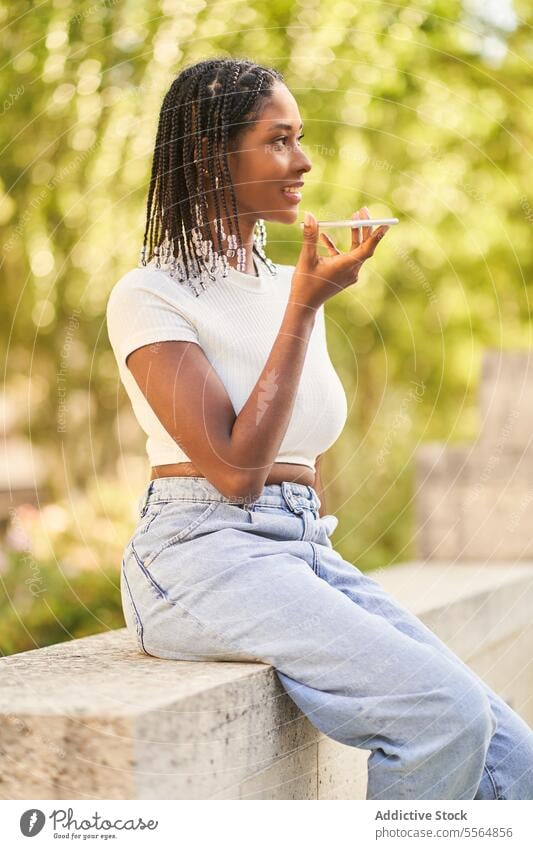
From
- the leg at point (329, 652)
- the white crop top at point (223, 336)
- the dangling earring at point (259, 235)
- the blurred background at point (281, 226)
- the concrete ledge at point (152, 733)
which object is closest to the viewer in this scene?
the concrete ledge at point (152, 733)

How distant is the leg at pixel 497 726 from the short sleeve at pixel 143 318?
0.42 m

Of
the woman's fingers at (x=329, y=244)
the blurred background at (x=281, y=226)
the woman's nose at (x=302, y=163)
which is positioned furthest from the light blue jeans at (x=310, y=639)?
the blurred background at (x=281, y=226)

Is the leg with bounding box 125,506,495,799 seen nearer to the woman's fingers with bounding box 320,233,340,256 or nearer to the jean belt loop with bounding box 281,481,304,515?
the jean belt loop with bounding box 281,481,304,515

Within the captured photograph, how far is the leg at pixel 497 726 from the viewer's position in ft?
5.36

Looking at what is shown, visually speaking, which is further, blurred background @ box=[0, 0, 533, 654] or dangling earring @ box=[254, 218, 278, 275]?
blurred background @ box=[0, 0, 533, 654]

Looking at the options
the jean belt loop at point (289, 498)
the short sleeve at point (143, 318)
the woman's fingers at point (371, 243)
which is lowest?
the jean belt loop at point (289, 498)

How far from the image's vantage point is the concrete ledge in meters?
1.31

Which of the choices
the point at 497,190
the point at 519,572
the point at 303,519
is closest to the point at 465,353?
the point at 497,190

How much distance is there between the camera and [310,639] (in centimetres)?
149

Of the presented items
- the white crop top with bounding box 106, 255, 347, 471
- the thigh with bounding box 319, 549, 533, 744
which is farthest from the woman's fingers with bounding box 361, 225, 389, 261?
the thigh with bounding box 319, 549, 533, 744

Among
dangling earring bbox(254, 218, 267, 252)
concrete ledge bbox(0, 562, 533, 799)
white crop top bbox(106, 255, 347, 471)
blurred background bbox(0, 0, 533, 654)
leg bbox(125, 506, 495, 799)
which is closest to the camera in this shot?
concrete ledge bbox(0, 562, 533, 799)

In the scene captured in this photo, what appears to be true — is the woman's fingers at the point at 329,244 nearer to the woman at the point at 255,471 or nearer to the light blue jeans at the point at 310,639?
the woman at the point at 255,471

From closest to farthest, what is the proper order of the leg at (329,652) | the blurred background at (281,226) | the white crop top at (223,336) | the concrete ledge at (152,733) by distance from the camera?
the concrete ledge at (152,733) → the leg at (329,652) → the white crop top at (223,336) → the blurred background at (281,226)

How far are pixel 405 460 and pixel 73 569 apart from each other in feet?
6.78
